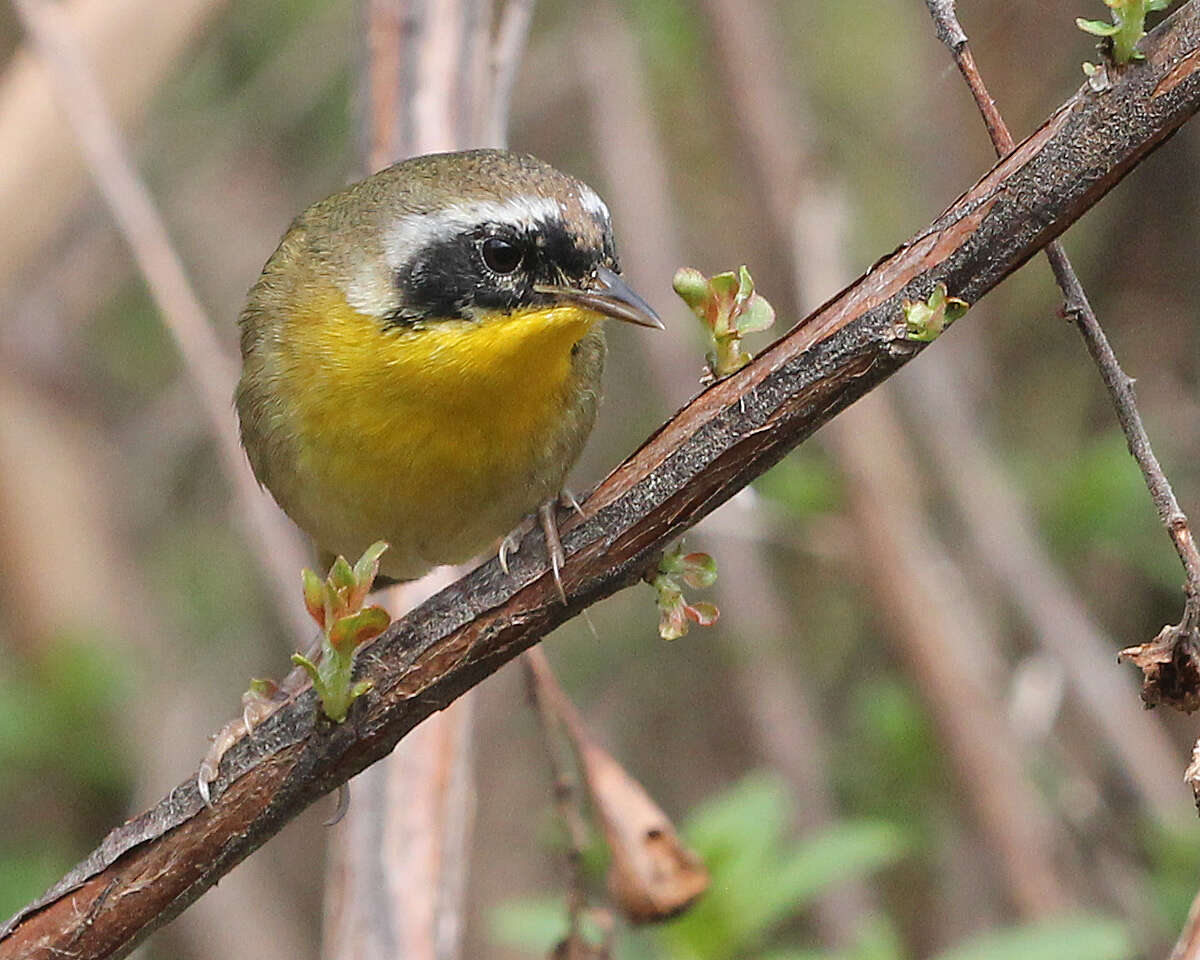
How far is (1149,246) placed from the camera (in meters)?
4.72

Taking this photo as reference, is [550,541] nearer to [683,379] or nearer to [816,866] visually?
[816,866]

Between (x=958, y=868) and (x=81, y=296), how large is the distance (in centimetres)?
341

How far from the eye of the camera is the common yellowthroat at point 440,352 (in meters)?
2.71

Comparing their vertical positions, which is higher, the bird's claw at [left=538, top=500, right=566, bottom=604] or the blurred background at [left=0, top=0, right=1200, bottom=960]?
the blurred background at [left=0, top=0, right=1200, bottom=960]

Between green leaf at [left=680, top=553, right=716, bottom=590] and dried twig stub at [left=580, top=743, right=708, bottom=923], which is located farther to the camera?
dried twig stub at [left=580, top=743, right=708, bottom=923]

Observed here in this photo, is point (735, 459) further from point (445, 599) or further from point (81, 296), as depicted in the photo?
point (81, 296)

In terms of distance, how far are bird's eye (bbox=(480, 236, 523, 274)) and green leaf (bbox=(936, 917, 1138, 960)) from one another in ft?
4.86

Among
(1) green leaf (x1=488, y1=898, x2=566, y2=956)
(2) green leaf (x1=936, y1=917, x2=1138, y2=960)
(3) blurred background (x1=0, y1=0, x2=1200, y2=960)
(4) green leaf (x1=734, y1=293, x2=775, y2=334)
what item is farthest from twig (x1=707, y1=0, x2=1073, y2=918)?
(4) green leaf (x1=734, y1=293, x2=775, y2=334)

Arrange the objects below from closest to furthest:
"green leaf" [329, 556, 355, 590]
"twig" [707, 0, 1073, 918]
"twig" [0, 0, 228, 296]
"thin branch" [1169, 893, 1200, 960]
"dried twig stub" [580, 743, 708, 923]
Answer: "thin branch" [1169, 893, 1200, 960]
"green leaf" [329, 556, 355, 590]
"dried twig stub" [580, 743, 708, 923]
"twig" [0, 0, 228, 296]
"twig" [707, 0, 1073, 918]

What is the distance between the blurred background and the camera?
4234 millimetres

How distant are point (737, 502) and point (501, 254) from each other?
1.11 meters

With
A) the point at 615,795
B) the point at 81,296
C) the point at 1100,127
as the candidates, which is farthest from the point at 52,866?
the point at 1100,127

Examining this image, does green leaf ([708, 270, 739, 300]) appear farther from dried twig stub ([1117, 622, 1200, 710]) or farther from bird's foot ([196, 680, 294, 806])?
bird's foot ([196, 680, 294, 806])

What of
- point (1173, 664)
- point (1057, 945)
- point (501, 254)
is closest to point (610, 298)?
point (501, 254)
